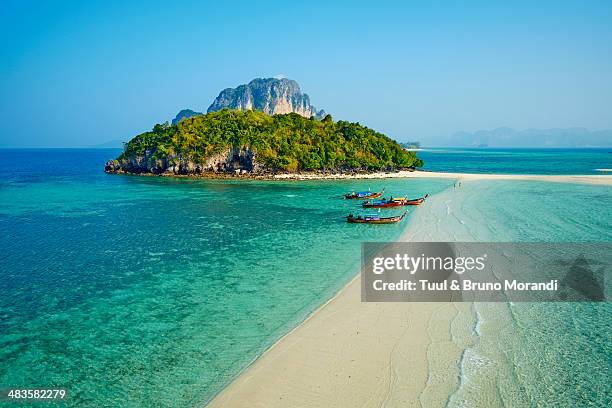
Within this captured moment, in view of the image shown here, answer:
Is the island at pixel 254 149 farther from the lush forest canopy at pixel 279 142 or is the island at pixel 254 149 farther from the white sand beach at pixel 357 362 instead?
the white sand beach at pixel 357 362

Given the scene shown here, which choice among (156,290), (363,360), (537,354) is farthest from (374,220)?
(363,360)

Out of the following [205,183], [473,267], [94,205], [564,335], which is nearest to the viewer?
[564,335]

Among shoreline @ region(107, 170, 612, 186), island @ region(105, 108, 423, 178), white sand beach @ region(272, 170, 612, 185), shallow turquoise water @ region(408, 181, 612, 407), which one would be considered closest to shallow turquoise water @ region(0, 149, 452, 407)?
shallow turquoise water @ region(408, 181, 612, 407)

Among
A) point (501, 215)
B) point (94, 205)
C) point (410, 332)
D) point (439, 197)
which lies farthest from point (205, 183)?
point (410, 332)

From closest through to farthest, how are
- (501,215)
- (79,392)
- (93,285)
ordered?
(79,392) → (93,285) → (501,215)

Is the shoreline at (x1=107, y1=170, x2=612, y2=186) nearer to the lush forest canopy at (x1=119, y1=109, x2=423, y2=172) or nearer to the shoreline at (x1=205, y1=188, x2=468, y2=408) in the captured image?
the lush forest canopy at (x1=119, y1=109, x2=423, y2=172)

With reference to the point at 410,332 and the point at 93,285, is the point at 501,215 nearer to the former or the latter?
the point at 410,332
